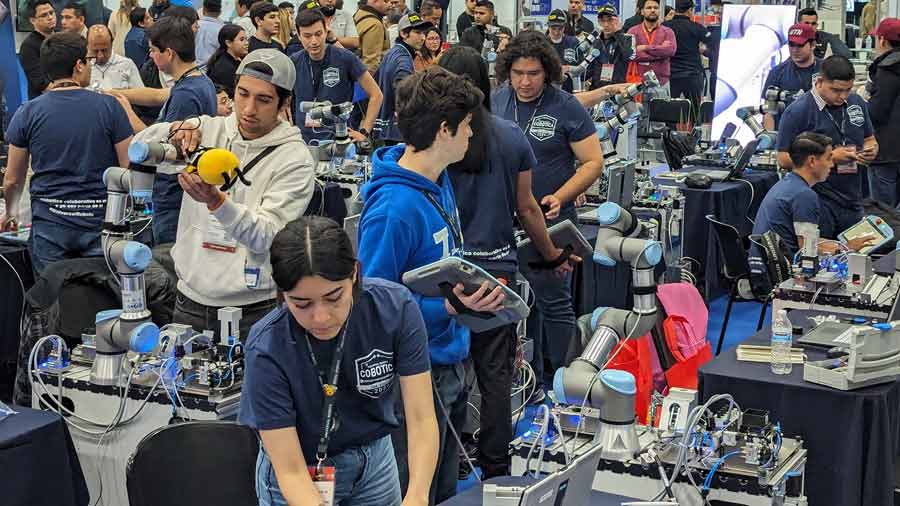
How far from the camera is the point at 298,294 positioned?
205 cm

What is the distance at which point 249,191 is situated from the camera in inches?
130

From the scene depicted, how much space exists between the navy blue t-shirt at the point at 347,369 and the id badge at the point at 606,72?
30.7 ft

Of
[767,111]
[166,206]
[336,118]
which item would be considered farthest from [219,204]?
[767,111]

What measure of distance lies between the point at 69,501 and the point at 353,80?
189 inches

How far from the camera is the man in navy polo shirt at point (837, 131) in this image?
614cm

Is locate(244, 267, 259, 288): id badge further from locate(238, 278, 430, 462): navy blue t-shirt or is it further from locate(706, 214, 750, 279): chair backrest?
locate(706, 214, 750, 279): chair backrest

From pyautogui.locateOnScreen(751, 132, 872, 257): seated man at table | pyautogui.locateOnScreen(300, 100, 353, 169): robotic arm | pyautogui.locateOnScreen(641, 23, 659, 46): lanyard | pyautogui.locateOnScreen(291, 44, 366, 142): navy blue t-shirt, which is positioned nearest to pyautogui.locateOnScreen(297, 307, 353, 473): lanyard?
pyautogui.locateOnScreen(751, 132, 872, 257): seated man at table

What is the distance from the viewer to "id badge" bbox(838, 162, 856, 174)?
239 inches

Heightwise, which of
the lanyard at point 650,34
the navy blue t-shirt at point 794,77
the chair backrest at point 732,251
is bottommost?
the chair backrest at point 732,251

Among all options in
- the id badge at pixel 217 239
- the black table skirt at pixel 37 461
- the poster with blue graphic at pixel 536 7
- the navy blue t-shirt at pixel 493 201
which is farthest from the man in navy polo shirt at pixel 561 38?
the black table skirt at pixel 37 461

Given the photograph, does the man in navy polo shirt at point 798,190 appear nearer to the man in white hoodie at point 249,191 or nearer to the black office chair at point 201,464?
the man in white hoodie at point 249,191

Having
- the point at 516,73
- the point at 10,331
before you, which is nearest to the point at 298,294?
the point at 516,73

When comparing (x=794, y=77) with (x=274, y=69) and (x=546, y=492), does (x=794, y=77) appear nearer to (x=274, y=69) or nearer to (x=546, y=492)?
(x=274, y=69)

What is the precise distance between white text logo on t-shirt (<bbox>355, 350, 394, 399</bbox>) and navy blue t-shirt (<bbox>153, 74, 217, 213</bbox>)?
2457mm
